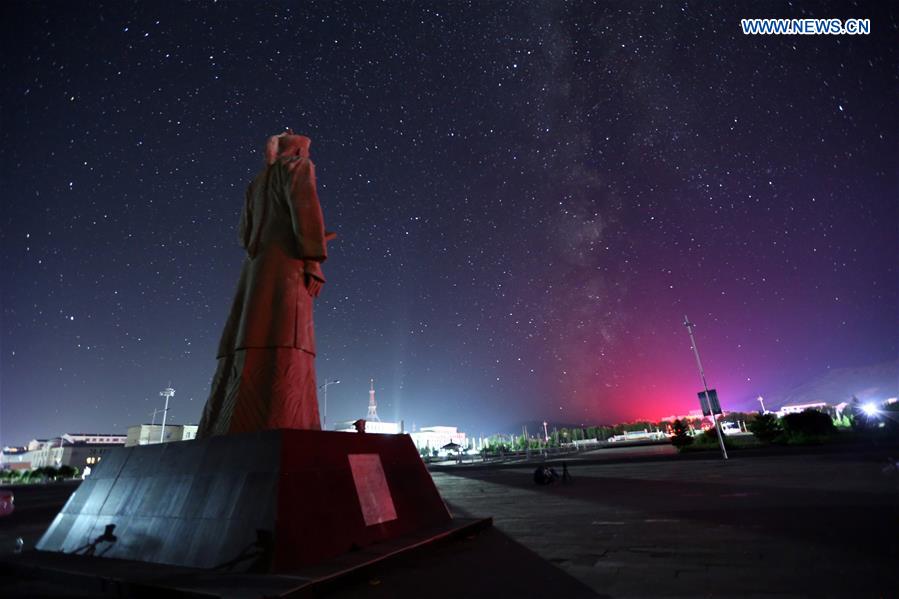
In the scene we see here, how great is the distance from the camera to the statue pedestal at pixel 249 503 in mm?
5969

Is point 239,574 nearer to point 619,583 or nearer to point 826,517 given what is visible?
point 619,583

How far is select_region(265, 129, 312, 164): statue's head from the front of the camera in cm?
1139

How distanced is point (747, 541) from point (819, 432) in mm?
37014

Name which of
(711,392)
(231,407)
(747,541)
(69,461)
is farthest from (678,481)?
(69,461)

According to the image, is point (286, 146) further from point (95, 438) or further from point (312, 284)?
point (95, 438)

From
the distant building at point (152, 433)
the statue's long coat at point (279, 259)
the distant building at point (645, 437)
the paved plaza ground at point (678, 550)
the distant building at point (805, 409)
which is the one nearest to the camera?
the paved plaza ground at point (678, 550)

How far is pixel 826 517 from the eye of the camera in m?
7.79

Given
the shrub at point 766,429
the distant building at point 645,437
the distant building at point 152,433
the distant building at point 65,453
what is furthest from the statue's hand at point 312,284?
the distant building at point 65,453

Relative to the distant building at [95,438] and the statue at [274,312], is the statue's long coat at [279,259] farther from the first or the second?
the distant building at [95,438]

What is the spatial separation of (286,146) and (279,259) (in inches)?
133

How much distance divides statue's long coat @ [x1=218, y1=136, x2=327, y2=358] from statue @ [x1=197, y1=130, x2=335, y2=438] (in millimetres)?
21

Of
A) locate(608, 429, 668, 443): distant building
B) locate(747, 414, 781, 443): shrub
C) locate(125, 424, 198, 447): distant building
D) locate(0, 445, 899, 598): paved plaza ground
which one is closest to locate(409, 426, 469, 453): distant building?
locate(608, 429, 668, 443): distant building

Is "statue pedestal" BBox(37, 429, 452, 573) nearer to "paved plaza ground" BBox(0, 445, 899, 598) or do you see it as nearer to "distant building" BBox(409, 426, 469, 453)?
"paved plaza ground" BBox(0, 445, 899, 598)

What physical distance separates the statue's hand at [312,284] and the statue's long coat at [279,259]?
116mm
